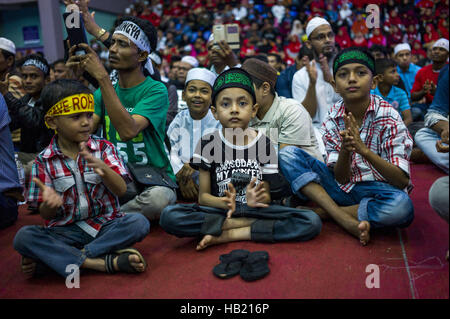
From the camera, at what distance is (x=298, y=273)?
1.89 metres

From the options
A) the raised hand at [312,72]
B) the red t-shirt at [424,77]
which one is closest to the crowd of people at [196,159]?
the raised hand at [312,72]

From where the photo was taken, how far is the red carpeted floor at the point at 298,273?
1614mm

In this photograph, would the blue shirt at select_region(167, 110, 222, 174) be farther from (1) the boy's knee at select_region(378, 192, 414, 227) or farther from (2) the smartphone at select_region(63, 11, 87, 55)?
(1) the boy's knee at select_region(378, 192, 414, 227)

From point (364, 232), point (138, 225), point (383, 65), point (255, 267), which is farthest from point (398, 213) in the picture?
point (383, 65)

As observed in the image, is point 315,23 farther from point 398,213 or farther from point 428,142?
point 398,213

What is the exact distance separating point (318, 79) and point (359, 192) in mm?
1968

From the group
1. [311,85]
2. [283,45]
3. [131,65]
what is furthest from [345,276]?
[283,45]

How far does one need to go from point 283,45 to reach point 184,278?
9969 millimetres

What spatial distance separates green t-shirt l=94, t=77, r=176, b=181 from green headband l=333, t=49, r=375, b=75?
116cm

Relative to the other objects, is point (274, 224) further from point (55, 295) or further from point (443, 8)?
point (443, 8)

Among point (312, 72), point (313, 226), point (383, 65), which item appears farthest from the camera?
point (383, 65)

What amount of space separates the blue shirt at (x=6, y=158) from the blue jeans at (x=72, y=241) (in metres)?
0.80

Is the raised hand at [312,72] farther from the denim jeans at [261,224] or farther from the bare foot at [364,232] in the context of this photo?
the bare foot at [364,232]

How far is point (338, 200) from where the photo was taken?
260 centimetres
